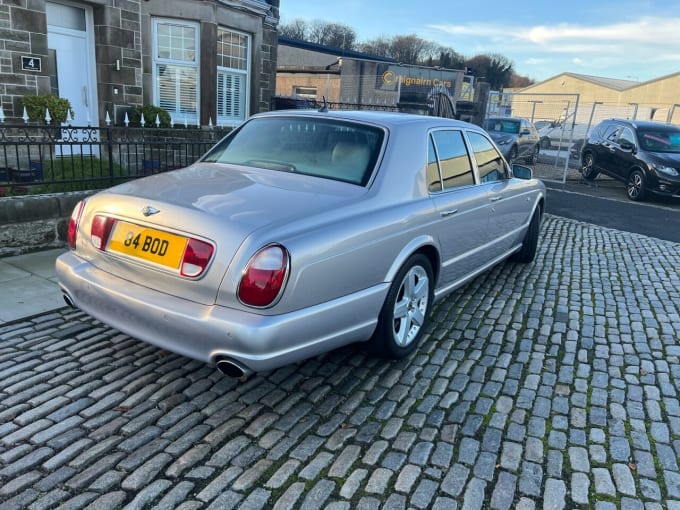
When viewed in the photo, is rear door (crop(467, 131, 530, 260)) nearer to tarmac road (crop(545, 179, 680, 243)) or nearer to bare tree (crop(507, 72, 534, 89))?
tarmac road (crop(545, 179, 680, 243))

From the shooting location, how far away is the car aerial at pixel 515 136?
58.3ft

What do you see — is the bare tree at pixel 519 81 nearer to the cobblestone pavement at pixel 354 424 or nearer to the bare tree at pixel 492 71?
the bare tree at pixel 492 71

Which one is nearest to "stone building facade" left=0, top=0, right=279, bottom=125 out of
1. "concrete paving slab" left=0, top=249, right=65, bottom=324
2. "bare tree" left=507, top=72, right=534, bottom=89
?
"concrete paving slab" left=0, top=249, right=65, bottom=324

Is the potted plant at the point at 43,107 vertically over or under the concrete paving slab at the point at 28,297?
over

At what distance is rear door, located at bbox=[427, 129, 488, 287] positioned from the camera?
3.98 metres

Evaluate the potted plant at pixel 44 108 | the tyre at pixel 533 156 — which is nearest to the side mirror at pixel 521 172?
the potted plant at pixel 44 108

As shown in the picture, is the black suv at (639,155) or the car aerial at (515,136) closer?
the black suv at (639,155)

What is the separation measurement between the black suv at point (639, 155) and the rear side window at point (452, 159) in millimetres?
9704

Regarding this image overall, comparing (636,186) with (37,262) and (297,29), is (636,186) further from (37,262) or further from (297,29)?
(297,29)

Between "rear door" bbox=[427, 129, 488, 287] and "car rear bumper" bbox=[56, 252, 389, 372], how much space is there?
1.01 meters

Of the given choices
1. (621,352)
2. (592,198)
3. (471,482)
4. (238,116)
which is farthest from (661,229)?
(238,116)

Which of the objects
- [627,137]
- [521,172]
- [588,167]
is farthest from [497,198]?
[588,167]

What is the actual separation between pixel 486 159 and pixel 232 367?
337 cm

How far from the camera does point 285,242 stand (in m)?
2.64
